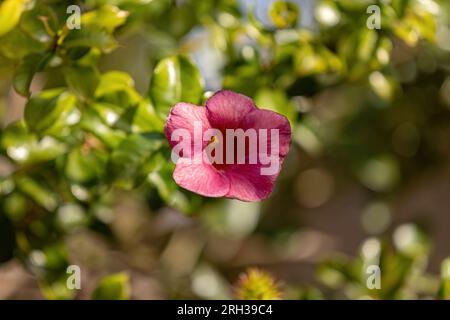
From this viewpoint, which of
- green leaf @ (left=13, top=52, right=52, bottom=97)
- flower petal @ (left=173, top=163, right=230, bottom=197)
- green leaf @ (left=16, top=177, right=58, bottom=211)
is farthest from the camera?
green leaf @ (left=16, top=177, right=58, bottom=211)

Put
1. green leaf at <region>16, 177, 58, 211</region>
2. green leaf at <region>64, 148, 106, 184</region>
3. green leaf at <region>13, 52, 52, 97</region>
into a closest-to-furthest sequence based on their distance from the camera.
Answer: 1. green leaf at <region>13, 52, 52, 97</region>
2. green leaf at <region>64, 148, 106, 184</region>
3. green leaf at <region>16, 177, 58, 211</region>

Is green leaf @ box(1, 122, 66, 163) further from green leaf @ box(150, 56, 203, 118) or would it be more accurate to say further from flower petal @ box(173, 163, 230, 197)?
flower petal @ box(173, 163, 230, 197)

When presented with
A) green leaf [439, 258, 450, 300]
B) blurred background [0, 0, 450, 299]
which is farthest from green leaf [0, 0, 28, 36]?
green leaf [439, 258, 450, 300]

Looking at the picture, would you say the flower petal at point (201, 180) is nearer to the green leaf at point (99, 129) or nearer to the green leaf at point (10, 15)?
the green leaf at point (99, 129)

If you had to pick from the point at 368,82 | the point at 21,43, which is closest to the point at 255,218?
the point at 368,82
